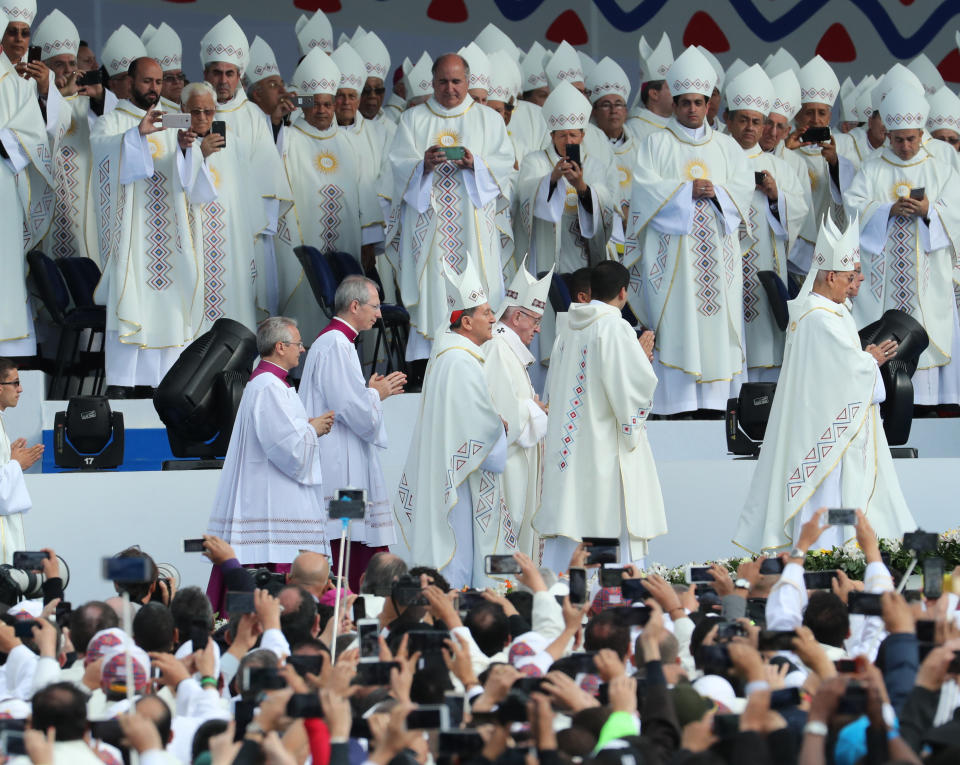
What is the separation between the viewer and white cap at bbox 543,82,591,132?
11.8 m

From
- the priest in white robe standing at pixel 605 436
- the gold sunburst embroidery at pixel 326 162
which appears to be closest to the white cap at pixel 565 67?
the gold sunburst embroidery at pixel 326 162

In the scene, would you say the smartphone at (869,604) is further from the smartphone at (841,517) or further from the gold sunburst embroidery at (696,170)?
the gold sunburst embroidery at (696,170)

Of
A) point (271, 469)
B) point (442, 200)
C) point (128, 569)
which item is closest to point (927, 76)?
point (442, 200)

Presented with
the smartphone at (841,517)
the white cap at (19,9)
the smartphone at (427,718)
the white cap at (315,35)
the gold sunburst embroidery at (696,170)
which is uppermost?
the white cap at (315,35)

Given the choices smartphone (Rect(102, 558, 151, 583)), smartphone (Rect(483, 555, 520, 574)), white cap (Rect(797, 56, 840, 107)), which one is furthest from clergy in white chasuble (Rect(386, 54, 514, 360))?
smartphone (Rect(102, 558, 151, 583))

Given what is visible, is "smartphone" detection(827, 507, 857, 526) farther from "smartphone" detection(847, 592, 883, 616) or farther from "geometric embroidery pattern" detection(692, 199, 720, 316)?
"geometric embroidery pattern" detection(692, 199, 720, 316)

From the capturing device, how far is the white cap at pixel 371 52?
12.9m

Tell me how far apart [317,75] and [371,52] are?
3.16ft

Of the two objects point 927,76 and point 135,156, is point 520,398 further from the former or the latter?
point 927,76

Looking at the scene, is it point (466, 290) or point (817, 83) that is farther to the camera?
point (817, 83)

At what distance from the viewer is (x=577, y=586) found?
5.43 meters

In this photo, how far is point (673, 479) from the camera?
1024cm

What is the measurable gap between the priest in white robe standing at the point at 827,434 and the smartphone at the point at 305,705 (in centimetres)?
530

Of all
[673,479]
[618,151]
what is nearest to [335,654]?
[673,479]
